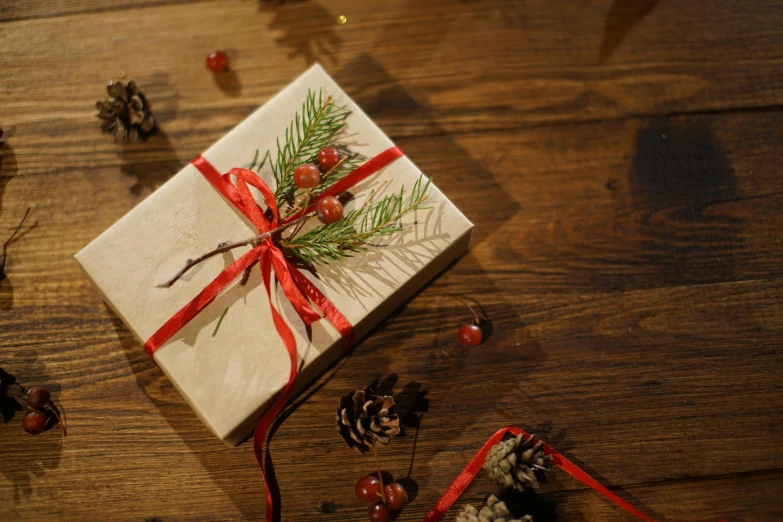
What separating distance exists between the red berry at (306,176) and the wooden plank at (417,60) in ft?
0.96

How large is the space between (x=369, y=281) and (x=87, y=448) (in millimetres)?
539

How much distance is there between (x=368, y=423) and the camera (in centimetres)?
89

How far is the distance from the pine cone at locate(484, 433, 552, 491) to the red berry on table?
424mm

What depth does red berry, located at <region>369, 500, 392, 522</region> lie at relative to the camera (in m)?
0.92

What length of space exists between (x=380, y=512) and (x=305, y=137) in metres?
A: 0.59

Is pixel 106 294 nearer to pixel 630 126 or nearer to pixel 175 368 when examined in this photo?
pixel 175 368

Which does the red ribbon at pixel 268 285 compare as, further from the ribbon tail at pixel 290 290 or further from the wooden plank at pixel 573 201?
the wooden plank at pixel 573 201

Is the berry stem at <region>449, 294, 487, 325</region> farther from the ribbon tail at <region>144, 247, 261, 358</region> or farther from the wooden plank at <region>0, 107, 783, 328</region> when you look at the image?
the ribbon tail at <region>144, 247, 261, 358</region>

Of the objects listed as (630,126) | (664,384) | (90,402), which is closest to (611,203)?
(630,126)

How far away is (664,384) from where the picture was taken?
39.2 inches

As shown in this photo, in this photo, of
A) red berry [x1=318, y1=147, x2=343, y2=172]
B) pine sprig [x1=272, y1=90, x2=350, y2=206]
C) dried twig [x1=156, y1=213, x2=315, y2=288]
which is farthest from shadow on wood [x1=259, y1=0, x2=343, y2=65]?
dried twig [x1=156, y1=213, x2=315, y2=288]

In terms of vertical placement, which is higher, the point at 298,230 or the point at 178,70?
the point at 178,70

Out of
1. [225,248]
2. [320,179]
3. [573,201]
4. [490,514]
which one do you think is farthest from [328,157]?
[490,514]

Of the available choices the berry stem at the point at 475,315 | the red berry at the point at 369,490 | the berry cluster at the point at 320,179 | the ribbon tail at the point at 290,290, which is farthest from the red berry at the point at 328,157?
the red berry at the point at 369,490
